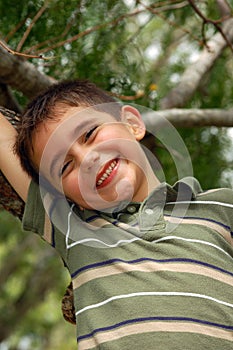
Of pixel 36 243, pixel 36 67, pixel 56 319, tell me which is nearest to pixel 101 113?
pixel 36 67

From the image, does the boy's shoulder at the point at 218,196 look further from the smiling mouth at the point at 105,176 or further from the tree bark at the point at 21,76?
the tree bark at the point at 21,76

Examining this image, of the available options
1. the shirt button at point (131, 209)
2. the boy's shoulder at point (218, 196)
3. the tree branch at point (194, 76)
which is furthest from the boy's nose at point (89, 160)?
the tree branch at point (194, 76)

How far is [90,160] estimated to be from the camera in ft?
4.08

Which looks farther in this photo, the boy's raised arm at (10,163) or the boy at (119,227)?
the boy's raised arm at (10,163)

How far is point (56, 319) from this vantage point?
6.54m

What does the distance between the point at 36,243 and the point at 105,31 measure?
3.75m

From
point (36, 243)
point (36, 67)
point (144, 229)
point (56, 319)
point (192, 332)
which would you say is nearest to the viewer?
point (192, 332)

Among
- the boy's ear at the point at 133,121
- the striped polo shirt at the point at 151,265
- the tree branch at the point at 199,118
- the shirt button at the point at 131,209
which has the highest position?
the boy's ear at the point at 133,121

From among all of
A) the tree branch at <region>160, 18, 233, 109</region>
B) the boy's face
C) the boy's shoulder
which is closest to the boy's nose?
the boy's face

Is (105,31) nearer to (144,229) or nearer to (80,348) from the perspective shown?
(144,229)

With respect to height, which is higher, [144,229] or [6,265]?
[144,229]

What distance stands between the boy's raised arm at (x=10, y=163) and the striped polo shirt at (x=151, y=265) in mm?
39

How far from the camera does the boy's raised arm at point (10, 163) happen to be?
1.37m

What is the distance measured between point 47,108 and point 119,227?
10.6 inches
